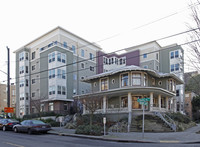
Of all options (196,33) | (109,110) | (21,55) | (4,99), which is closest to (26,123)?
(109,110)

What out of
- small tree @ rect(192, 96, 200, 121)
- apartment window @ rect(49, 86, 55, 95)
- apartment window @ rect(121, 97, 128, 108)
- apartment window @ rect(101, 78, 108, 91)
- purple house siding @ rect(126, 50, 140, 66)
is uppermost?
purple house siding @ rect(126, 50, 140, 66)

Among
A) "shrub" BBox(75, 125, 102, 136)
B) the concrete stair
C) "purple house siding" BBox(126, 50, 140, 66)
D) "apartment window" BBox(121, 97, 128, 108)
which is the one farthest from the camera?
"purple house siding" BBox(126, 50, 140, 66)

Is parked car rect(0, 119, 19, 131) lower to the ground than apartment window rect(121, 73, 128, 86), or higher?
lower

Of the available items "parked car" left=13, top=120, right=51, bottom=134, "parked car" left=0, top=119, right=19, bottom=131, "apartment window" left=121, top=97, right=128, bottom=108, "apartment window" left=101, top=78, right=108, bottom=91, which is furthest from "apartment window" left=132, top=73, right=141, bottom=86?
"parked car" left=0, top=119, right=19, bottom=131

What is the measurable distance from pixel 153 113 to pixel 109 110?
558 centimetres

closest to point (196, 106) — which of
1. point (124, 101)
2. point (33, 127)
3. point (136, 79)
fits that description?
point (124, 101)

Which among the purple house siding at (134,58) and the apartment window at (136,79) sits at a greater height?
the purple house siding at (134,58)

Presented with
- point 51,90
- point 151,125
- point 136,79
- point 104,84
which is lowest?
point 151,125

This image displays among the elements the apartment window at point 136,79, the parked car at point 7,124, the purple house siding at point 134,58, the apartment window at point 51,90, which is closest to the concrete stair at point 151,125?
the apartment window at point 136,79

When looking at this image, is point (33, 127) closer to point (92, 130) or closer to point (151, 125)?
point (92, 130)

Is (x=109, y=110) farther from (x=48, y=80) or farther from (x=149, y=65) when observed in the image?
(x=149, y=65)

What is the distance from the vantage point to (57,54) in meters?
36.2

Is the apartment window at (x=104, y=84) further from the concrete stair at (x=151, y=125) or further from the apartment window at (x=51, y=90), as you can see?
the apartment window at (x=51, y=90)

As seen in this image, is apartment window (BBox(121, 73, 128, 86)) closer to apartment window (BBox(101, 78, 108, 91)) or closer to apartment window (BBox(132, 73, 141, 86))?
apartment window (BBox(132, 73, 141, 86))
